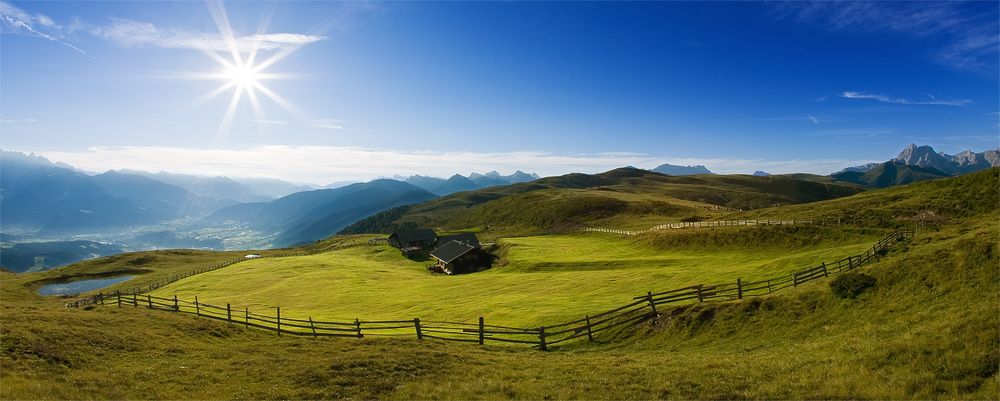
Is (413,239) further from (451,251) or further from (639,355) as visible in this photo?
(639,355)

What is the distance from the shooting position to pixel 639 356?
84.3ft

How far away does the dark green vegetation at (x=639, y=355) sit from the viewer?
678 inches

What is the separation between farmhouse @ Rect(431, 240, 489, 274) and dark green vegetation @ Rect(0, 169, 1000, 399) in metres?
56.2

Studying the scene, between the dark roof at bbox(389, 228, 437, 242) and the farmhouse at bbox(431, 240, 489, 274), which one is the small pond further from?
the farmhouse at bbox(431, 240, 489, 274)

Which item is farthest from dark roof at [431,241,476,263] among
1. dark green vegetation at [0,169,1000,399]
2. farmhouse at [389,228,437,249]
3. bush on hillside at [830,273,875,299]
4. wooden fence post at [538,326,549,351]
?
bush on hillside at [830,273,875,299]

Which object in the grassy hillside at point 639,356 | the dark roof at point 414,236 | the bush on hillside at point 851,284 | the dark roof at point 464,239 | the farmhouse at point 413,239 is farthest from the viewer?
the dark roof at point 414,236

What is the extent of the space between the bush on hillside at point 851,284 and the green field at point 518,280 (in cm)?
1299

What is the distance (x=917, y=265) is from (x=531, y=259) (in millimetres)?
54802

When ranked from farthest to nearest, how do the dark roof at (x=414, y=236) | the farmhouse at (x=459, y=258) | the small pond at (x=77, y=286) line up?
the dark roof at (x=414, y=236) < the farmhouse at (x=459, y=258) < the small pond at (x=77, y=286)

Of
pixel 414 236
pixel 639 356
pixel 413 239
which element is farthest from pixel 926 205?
pixel 414 236

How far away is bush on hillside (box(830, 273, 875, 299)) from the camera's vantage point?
2936cm

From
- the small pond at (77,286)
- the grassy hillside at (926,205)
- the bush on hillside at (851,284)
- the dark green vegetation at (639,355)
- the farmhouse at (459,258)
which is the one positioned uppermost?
the grassy hillside at (926,205)

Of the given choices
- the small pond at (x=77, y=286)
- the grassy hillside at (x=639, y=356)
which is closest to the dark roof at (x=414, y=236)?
the small pond at (x=77, y=286)

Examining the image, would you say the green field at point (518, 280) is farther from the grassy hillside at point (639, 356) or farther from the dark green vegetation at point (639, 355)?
the grassy hillside at point (639, 356)
